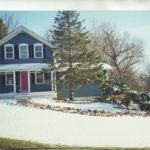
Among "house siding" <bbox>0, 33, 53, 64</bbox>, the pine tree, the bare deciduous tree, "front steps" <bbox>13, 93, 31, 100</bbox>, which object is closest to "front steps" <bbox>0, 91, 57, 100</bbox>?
"front steps" <bbox>13, 93, 31, 100</bbox>

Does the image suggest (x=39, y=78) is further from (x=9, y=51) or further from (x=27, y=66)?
(x=9, y=51)

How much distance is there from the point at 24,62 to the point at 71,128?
64 centimetres

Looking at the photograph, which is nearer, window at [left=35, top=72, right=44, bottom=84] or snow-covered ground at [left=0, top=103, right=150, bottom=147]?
snow-covered ground at [left=0, top=103, right=150, bottom=147]

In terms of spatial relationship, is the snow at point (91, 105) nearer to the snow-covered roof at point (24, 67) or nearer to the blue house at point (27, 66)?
the blue house at point (27, 66)

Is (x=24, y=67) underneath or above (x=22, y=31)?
underneath

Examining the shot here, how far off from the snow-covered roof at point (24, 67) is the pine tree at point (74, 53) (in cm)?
13

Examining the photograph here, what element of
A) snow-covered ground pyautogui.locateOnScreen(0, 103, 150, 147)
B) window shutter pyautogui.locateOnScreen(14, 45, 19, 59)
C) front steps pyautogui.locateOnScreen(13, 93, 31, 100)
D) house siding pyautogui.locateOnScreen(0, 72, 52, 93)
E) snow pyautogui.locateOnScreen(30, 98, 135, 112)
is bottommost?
snow-covered ground pyautogui.locateOnScreen(0, 103, 150, 147)

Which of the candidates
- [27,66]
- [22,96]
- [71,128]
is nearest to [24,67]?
[27,66]

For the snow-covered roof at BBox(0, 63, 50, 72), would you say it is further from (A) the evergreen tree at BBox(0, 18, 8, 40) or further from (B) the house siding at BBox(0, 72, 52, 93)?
(A) the evergreen tree at BBox(0, 18, 8, 40)

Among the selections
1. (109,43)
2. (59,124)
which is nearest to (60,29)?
(109,43)

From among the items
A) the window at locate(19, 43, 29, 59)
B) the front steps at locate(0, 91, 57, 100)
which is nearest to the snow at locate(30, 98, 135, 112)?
the front steps at locate(0, 91, 57, 100)

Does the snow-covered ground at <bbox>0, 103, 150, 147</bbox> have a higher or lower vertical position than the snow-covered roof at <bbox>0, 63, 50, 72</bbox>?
lower

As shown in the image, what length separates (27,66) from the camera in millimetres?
3715

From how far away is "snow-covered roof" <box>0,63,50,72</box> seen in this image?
368 cm
